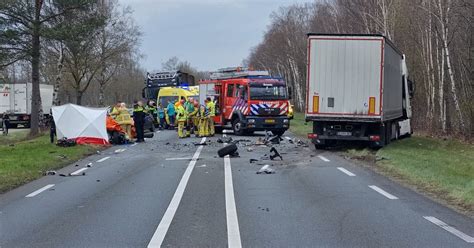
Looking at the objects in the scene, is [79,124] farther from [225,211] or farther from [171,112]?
[225,211]

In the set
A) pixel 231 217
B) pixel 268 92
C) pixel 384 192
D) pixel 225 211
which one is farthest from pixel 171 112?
pixel 231 217

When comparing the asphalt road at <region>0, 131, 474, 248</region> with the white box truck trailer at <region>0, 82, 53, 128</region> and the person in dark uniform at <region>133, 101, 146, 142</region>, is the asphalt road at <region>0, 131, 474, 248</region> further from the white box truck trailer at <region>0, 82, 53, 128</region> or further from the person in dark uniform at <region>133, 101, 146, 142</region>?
the white box truck trailer at <region>0, 82, 53, 128</region>

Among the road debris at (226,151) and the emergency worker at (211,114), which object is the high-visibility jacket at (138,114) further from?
the road debris at (226,151)

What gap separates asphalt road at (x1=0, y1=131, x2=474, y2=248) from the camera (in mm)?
7270

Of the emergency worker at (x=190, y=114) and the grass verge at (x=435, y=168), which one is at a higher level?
the emergency worker at (x=190, y=114)

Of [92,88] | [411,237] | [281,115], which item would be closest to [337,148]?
[281,115]

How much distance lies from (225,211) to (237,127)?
66.4 ft

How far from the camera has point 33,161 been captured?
641 inches

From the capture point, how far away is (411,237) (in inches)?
290

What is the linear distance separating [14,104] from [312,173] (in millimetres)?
Result: 39762

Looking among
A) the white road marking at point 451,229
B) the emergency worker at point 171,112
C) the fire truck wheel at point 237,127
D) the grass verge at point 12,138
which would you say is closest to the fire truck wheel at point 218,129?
the fire truck wheel at point 237,127

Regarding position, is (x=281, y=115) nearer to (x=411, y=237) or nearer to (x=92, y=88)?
(x=411, y=237)

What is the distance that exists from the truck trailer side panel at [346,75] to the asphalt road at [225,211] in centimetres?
422

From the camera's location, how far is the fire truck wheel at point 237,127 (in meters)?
28.9
